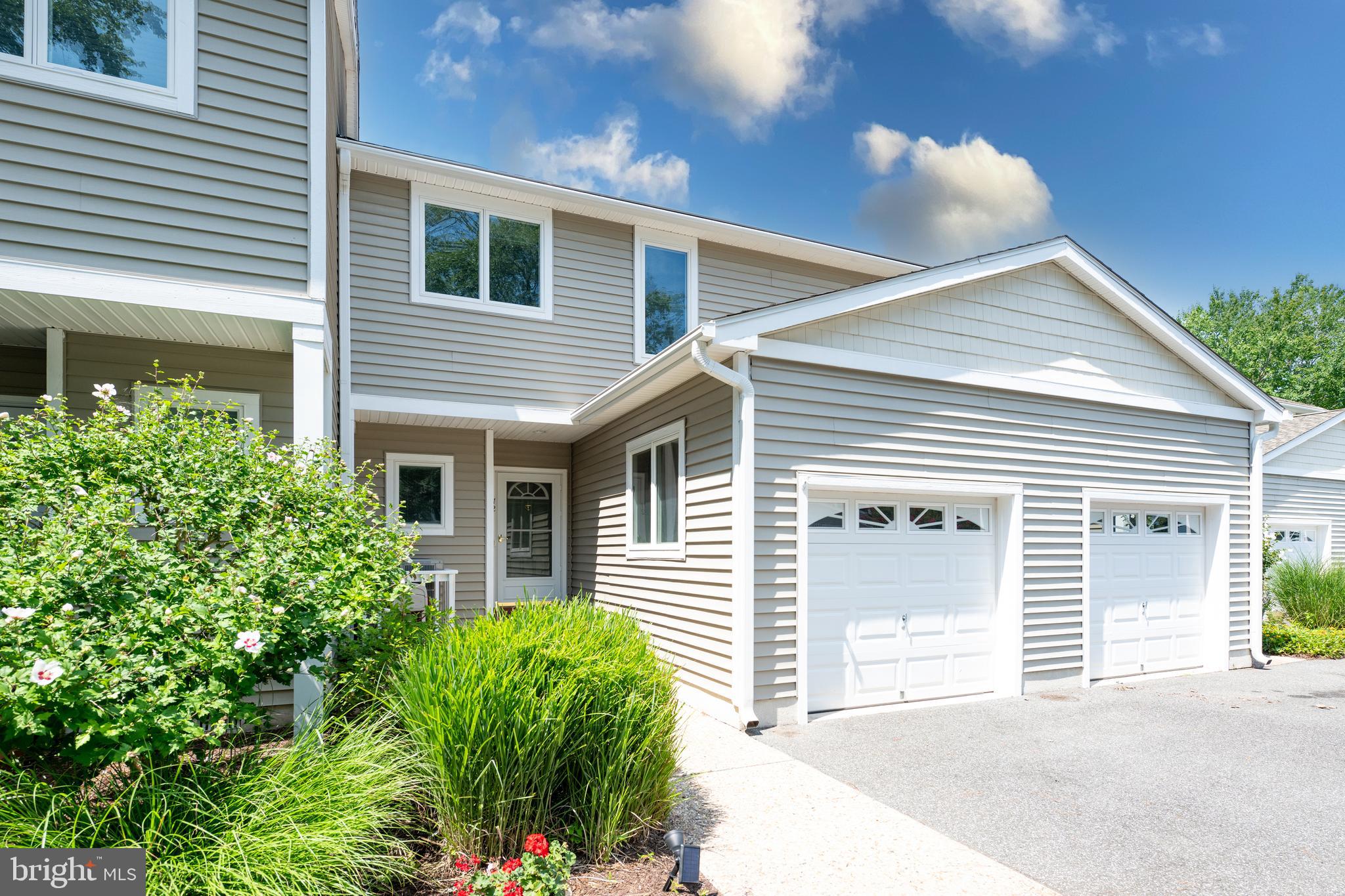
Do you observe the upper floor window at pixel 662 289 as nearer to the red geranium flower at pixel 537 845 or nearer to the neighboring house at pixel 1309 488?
the red geranium flower at pixel 537 845

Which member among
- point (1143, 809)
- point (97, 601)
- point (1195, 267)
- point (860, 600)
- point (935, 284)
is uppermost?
point (1195, 267)

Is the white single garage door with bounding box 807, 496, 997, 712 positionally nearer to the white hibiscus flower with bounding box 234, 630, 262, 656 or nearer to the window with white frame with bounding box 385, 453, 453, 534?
the white hibiscus flower with bounding box 234, 630, 262, 656

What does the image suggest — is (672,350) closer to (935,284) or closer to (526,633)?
(935,284)

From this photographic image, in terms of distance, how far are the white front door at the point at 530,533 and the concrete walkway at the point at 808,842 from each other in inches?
229

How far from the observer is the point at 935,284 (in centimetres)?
720

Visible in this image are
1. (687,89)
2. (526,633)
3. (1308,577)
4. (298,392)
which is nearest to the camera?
(526,633)

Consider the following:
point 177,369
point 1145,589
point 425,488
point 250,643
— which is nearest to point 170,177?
point 177,369

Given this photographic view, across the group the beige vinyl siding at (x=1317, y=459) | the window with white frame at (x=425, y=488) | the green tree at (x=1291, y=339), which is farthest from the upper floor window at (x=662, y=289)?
the green tree at (x=1291, y=339)

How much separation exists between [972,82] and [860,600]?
47.7 feet

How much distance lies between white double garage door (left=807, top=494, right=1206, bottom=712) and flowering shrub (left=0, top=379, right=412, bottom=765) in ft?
13.3

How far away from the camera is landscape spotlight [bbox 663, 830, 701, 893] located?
126 inches

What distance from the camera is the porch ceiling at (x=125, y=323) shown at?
16.1ft

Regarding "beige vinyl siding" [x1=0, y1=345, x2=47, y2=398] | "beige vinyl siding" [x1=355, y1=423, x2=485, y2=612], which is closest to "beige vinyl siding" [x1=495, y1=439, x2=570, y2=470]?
"beige vinyl siding" [x1=355, y1=423, x2=485, y2=612]

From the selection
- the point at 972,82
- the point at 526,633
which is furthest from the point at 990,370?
the point at 972,82
